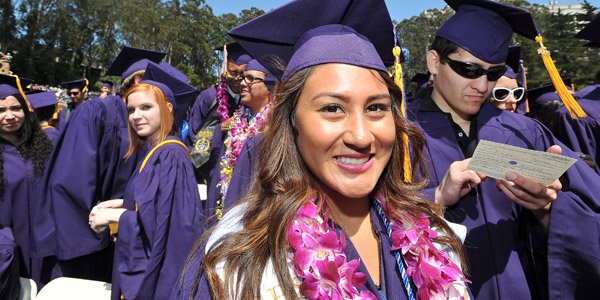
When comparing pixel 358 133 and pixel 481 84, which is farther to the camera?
pixel 481 84

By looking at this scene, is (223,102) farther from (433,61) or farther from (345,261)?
(345,261)

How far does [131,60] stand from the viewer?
5.09 meters

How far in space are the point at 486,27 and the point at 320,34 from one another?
1.31m

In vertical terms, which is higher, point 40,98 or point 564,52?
point 564,52

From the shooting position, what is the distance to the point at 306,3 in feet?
5.15

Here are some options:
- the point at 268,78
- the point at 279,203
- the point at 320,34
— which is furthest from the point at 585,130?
the point at 279,203

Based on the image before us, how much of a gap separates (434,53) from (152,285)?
8.69ft

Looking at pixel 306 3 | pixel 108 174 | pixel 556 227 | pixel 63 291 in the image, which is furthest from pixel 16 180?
pixel 556 227

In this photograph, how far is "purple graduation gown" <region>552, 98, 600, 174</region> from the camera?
3568 millimetres

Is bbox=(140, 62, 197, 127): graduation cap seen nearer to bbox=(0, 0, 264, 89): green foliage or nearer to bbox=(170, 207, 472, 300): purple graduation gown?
bbox=(170, 207, 472, 300): purple graduation gown

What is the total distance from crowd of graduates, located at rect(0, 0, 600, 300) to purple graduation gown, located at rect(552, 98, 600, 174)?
2 centimetres

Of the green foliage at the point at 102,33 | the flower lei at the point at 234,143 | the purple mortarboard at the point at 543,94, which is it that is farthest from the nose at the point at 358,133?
the green foliage at the point at 102,33

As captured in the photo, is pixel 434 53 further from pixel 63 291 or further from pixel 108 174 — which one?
pixel 108 174

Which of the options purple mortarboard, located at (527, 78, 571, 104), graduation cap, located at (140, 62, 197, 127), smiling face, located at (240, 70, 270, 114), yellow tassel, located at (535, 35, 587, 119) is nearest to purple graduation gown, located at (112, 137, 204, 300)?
graduation cap, located at (140, 62, 197, 127)
